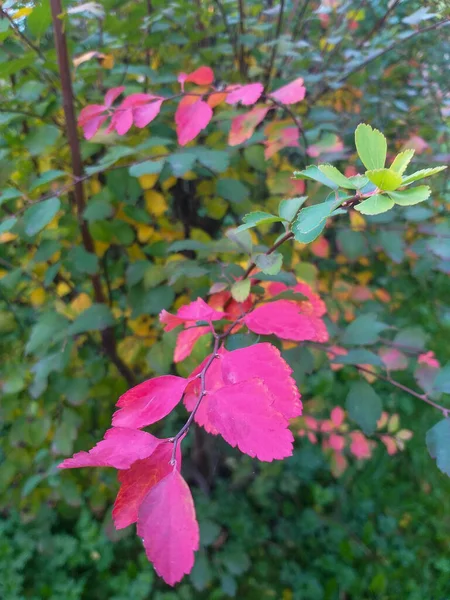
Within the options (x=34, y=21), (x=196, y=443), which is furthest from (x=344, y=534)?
(x=34, y=21)

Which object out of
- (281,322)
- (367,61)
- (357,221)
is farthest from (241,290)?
(367,61)

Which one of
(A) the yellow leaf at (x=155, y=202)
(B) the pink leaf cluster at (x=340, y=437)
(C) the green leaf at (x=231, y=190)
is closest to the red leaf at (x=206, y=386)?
(C) the green leaf at (x=231, y=190)

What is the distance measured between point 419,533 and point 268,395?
1.69 meters

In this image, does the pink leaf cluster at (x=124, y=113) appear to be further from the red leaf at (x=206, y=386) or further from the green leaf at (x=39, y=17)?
the red leaf at (x=206, y=386)

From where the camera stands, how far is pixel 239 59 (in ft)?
4.03

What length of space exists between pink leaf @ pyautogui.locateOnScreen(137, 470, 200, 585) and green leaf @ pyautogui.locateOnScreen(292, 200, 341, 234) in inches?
9.8

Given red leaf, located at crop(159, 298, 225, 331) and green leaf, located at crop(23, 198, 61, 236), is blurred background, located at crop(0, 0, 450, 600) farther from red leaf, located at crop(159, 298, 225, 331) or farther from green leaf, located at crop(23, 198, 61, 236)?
red leaf, located at crop(159, 298, 225, 331)

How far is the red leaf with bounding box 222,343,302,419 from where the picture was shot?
43cm

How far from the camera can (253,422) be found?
374mm

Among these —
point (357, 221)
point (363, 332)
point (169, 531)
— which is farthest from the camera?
point (357, 221)

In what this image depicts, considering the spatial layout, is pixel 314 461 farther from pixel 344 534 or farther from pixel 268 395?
pixel 268 395

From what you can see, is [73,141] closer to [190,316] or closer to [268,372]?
[190,316]

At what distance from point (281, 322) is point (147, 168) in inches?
14.1

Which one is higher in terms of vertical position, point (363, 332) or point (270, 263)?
point (270, 263)
